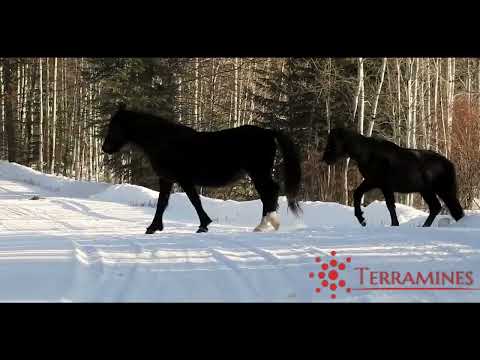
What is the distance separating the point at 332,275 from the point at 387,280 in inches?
18.0

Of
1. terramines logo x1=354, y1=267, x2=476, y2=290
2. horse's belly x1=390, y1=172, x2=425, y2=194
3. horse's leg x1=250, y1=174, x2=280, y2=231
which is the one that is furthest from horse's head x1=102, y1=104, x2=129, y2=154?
terramines logo x1=354, y1=267, x2=476, y2=290

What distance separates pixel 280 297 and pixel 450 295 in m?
1.09

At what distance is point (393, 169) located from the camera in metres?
9.43

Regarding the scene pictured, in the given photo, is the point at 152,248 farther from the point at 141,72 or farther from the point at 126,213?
the point at 141,72

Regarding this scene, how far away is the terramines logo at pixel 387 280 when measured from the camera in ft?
14.3

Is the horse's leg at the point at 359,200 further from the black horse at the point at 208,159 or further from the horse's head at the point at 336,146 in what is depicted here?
the black horse at the point at 208,159

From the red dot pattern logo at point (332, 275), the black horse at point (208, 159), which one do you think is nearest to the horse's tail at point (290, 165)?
the black horse at point (208, 159)

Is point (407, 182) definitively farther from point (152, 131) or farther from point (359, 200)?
point (152, 131)

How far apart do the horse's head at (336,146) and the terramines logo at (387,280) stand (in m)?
4.67

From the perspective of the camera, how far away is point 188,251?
6.38 m

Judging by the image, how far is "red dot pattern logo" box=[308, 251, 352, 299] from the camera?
4.42 metres

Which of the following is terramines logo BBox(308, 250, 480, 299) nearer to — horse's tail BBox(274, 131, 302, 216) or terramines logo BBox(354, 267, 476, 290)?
terramines logo BBox(354, 267, 476, 290)

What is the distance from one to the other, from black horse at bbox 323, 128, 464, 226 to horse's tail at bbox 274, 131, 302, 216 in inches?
28.2
